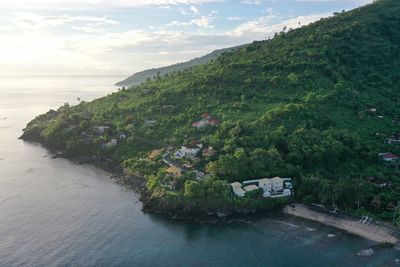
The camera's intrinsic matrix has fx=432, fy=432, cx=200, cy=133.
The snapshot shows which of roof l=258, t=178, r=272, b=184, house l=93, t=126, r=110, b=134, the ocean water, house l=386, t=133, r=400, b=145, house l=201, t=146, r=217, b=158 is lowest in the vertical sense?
the ocean water

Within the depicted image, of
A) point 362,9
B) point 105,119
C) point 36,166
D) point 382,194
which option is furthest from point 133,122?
point 362,9

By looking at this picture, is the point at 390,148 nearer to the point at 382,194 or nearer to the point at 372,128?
the point at 372,128

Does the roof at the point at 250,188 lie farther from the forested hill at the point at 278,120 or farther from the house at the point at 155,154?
the house at the point at 155,154

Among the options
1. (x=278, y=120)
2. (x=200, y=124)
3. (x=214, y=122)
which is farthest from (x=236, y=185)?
(x=200, y=124)

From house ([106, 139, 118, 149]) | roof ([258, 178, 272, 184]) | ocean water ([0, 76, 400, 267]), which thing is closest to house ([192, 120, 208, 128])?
house ([106, 139, 118, 149])

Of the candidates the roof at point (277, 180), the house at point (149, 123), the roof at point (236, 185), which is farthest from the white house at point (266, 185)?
→ the house at point (149, 123)

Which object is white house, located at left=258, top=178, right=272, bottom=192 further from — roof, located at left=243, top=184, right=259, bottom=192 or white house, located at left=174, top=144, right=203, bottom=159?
white house, located at left=174, top=144, right=203, bottom=159
